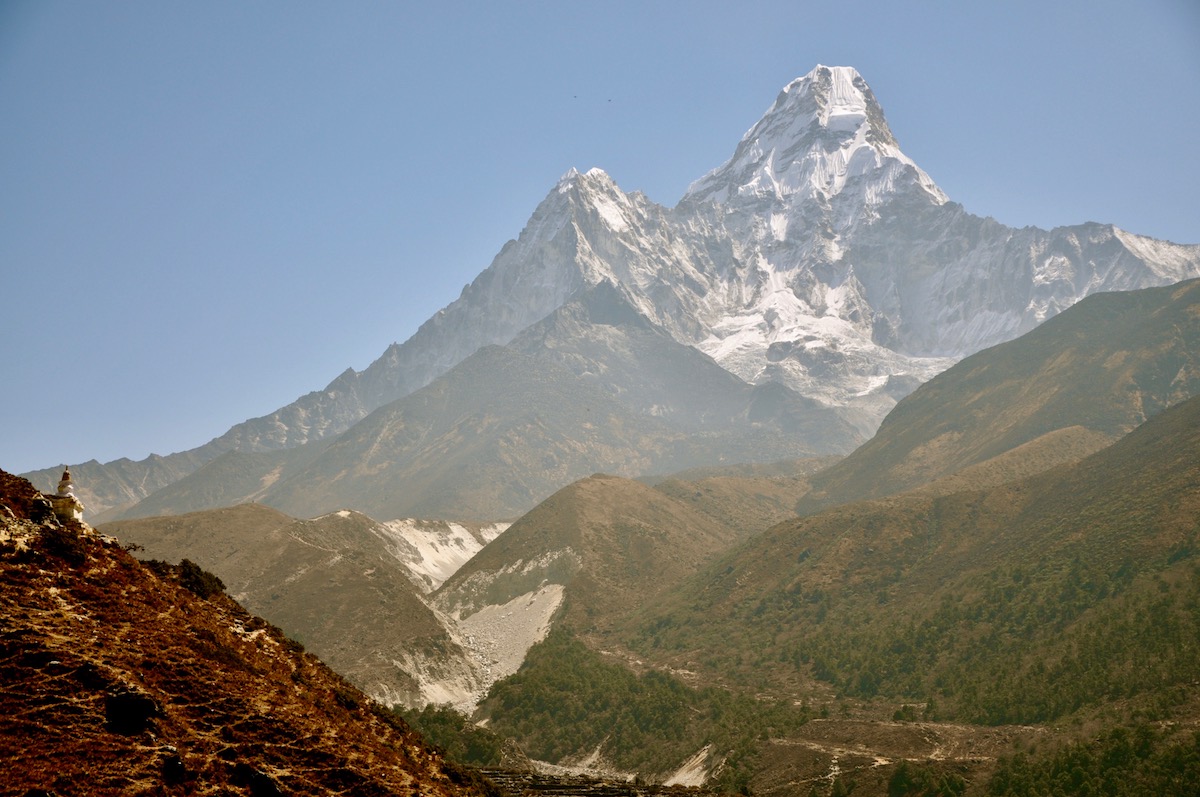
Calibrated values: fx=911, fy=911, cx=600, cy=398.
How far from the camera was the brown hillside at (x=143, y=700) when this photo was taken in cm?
2367

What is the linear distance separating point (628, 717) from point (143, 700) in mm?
80144

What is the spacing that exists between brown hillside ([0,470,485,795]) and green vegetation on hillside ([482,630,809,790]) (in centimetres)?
4885

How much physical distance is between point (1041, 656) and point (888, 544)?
58.8 m

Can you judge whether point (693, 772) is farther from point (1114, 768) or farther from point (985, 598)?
point (985, 598)

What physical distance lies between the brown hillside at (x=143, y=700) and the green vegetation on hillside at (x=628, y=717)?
4885 cm

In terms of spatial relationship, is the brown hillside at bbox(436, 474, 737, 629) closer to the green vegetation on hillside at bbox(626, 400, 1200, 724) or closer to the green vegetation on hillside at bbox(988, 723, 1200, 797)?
the green vegetation on hillside at bbox(626, 400, 1200, 724)

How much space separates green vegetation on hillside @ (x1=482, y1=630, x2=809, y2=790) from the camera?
85375 mm

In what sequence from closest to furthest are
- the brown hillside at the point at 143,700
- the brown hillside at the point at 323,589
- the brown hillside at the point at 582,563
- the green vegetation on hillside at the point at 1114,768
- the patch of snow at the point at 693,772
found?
1. the brown hillside at the point at 143,700
2. the green vegetation on hillside at the point at 1114,768
3. the patch of snow at the point at 693,772
4. the brown hillside at the point at 323,589
5. the brown hillside at the point at 582,563

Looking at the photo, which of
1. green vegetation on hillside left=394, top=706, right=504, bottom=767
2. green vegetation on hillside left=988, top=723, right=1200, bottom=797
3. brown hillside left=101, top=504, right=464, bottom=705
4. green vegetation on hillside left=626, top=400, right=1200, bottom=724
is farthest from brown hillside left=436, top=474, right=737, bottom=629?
green vegetation on hillside left=988, top=723, right=1200, bottom=797

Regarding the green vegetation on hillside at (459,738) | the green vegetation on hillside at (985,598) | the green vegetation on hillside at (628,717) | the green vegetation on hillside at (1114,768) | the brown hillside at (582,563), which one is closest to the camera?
the green vegetation on hillside at (1114,768)

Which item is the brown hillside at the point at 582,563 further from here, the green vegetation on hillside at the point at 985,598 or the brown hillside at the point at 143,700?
the brown hillside at the point at 143,700

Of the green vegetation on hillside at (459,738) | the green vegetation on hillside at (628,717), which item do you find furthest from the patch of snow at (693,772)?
the green vegetation on hillside at (459,738)

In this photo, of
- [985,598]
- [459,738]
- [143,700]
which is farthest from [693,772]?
[143,700]

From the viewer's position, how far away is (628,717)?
99.8m
